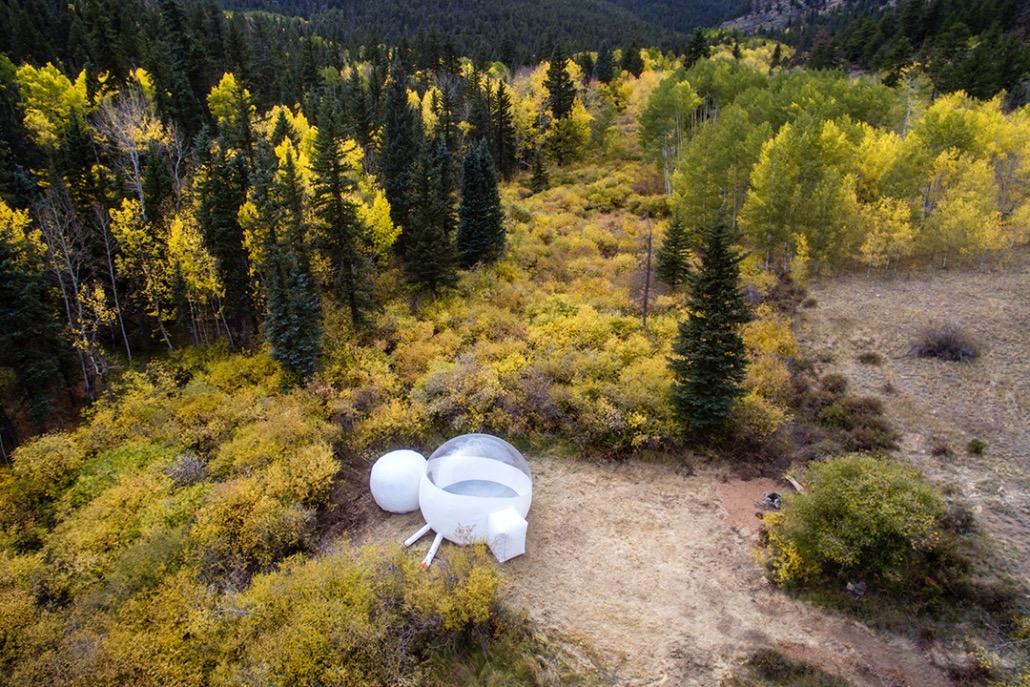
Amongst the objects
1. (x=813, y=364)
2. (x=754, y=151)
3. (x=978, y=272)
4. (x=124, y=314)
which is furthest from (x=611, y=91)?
(x=124, y=314)

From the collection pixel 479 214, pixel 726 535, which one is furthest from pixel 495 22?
pixel 726 535

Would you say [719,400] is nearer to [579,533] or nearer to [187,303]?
[579,533]

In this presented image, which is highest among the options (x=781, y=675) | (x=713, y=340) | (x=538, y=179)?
(x=713, y=340)

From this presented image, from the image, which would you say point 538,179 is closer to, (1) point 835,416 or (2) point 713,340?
(2) point 713,340

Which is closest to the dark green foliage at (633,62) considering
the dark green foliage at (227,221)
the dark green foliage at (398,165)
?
the dark green foliage at (398,165)

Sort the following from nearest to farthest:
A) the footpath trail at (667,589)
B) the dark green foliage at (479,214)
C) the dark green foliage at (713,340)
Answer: the footpath trail at (667,589), the dark green foliage at (713,340), the dark green foliage at (479,214)

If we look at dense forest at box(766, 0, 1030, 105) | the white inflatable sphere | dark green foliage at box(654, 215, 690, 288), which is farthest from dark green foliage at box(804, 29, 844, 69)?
the white inflatable sphere

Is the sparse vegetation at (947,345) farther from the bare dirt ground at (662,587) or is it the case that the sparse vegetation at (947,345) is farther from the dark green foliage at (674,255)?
the bare dirt ground at (662,587)

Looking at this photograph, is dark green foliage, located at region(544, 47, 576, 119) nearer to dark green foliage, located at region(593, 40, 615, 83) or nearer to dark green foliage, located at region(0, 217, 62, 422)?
dark green foliage, located at region(593, 40, 615, 83)
